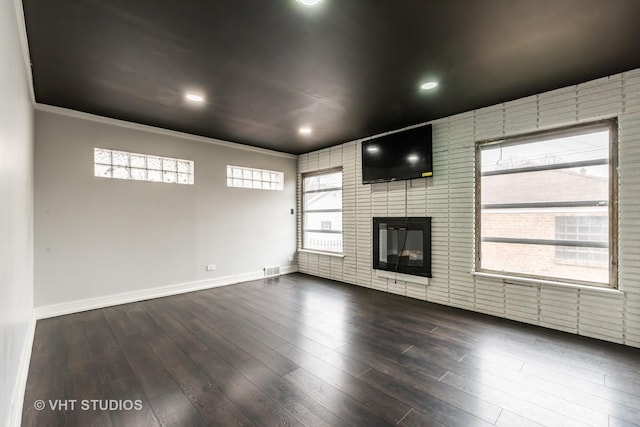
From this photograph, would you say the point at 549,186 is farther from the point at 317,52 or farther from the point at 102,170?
the point at 102,170

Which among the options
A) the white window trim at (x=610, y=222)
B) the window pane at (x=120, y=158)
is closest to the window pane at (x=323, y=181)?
the white window trim at (x=610, y=222)

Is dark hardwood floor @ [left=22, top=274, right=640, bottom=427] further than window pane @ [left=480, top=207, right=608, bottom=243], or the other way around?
window pane @ [left=480, top=207, right=608, bottom=243]

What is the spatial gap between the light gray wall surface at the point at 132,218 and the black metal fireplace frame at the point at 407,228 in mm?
2359

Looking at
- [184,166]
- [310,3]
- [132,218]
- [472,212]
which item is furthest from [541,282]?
[132,218]

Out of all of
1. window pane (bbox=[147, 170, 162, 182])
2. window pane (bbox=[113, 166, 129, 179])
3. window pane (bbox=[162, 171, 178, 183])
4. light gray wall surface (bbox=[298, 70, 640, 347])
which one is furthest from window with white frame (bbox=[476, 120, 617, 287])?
window pane (bbox=[113, 166, 129, 179])

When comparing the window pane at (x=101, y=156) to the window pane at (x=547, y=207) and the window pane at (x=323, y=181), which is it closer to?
the window pane at (x=323, y=181)

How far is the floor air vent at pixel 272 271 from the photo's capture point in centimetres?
601

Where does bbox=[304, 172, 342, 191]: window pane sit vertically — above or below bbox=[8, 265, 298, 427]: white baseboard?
above

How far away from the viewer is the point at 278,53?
2.51 metres

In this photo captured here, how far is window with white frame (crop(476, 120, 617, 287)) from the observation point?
3.07 meters

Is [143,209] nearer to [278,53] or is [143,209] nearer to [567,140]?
[278,53]

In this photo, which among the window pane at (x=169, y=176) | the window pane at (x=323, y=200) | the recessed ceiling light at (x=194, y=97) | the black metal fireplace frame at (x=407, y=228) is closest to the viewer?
the recessed ceiling light at (x=194, y=97)

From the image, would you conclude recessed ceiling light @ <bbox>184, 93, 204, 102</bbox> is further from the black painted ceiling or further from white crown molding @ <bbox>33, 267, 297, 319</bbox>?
white crown molding @ <bbox>33, 267, 297, 319</bbox>

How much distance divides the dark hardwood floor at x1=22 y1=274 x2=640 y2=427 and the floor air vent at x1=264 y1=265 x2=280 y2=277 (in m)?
2.20
